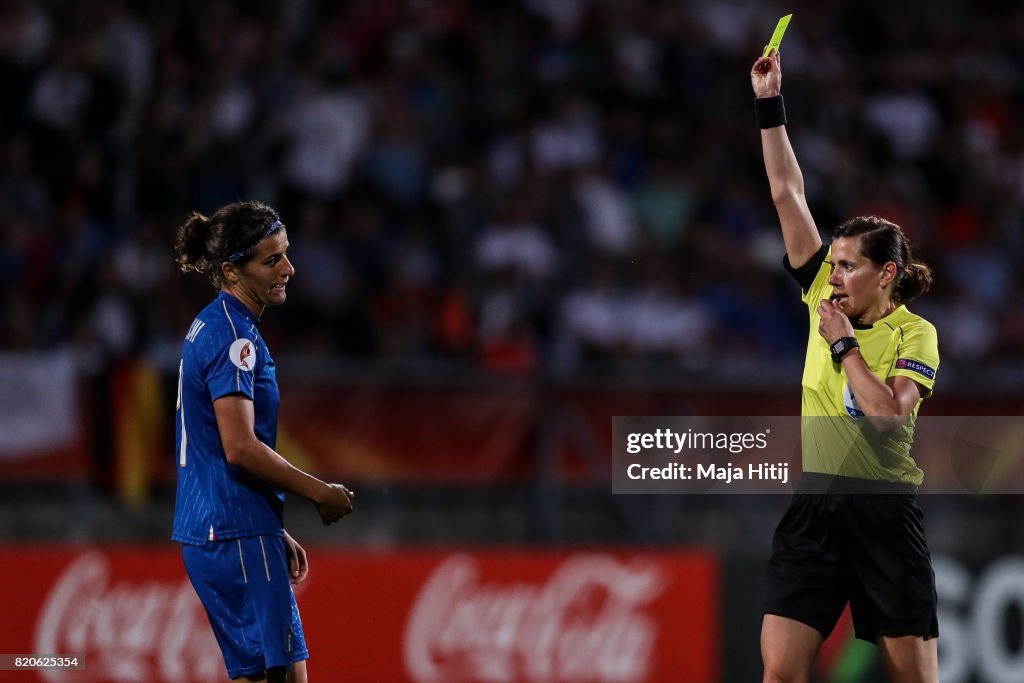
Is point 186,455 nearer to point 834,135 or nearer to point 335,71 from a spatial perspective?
point 335,71

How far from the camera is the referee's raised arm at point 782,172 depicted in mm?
5465

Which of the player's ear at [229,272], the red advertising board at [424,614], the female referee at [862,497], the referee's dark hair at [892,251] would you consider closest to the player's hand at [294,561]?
the player's ear at [229,272]

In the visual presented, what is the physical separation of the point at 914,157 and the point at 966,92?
3.51 ft

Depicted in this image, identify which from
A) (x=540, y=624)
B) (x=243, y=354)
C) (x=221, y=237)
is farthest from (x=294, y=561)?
(x=540, y=624)

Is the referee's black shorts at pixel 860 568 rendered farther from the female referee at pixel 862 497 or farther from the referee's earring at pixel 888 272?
the referee's earring at pixel 888 272

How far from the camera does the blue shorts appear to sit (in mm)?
4887

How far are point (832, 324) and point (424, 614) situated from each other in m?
4.41

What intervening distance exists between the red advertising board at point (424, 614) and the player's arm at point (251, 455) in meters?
3.82

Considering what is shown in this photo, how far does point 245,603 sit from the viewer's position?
16.1 ft

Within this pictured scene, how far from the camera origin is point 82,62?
456 inches

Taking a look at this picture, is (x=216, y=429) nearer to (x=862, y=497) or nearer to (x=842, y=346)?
(x=842, y=346)

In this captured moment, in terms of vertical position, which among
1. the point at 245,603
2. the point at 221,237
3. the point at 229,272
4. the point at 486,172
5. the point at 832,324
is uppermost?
the point at 486,172

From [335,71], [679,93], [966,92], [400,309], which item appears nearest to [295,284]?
[400,309]

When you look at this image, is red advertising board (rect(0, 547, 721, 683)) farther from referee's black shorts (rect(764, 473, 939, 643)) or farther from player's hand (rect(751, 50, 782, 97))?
player's hand (rect(751, 50, 782, 97))
